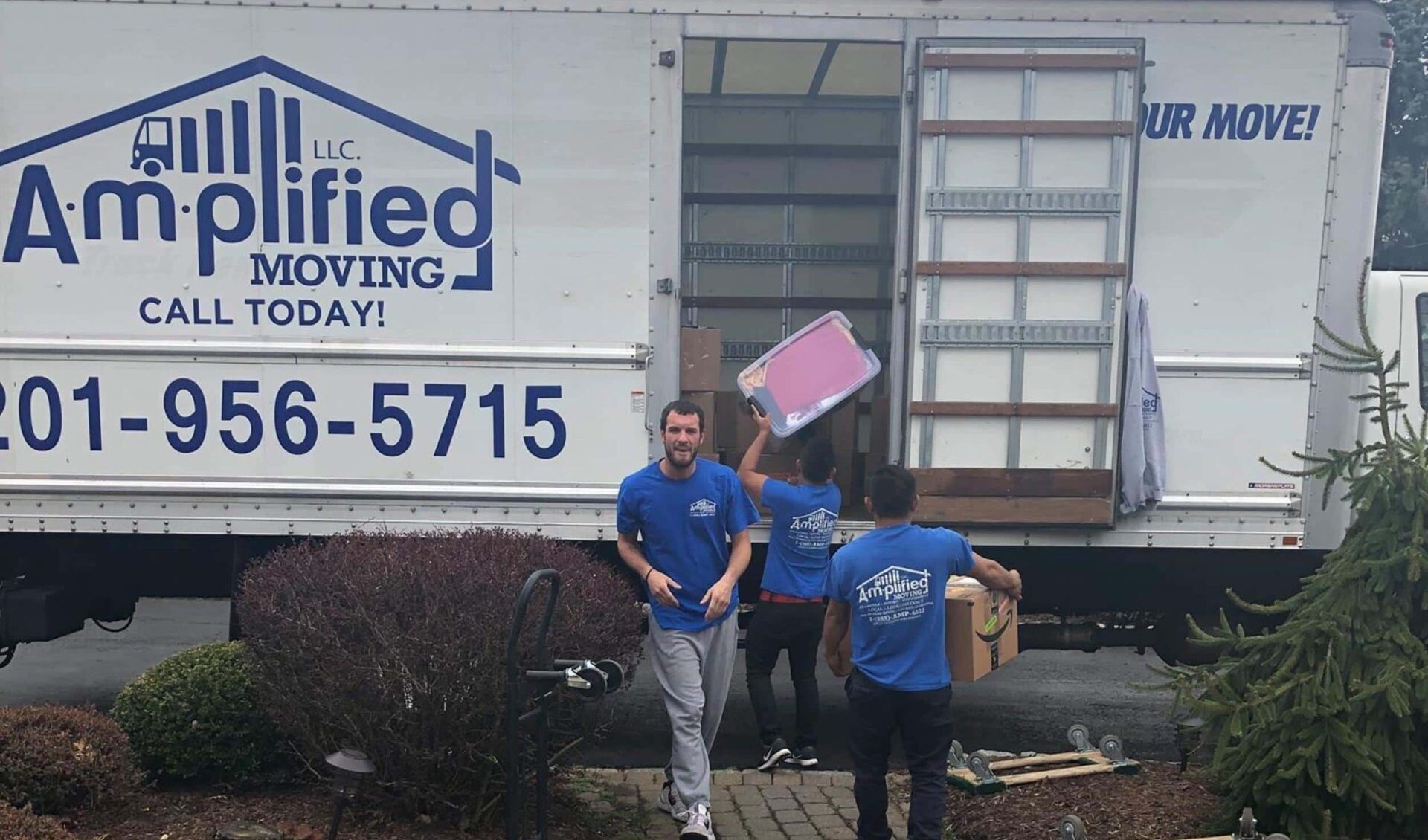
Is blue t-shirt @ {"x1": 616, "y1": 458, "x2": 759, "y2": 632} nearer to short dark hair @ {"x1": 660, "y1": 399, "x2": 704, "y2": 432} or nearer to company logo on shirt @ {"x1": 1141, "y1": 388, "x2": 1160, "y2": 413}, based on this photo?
short dark hair @ {"x1": 660, "y1": 399, "x2": 704, "y2": 432}

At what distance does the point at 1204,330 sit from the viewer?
5004 mm

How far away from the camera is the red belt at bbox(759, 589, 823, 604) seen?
16.1 ft

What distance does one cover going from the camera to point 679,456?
4066 millimetres

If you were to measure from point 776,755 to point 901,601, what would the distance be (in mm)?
1717

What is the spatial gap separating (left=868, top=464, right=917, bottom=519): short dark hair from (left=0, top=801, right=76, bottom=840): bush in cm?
279

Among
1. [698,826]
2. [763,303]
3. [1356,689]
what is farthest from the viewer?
[763,303]

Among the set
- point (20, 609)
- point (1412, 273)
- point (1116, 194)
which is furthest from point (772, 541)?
point (20, 609)

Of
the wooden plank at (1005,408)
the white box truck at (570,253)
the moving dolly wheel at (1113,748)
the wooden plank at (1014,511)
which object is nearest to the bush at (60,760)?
the white box truck at (570,253)

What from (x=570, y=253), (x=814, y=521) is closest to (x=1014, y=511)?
(x=814, y=521)

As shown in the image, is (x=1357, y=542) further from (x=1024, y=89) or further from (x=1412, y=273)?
(x=1024, y=89)

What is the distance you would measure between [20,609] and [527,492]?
8.25ft

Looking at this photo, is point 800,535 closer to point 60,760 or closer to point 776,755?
point 776,755

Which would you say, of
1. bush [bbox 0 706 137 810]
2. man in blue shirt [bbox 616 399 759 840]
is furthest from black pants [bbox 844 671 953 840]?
bush [bbox 0 706 137 810]

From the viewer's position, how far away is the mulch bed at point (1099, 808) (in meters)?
3.98
